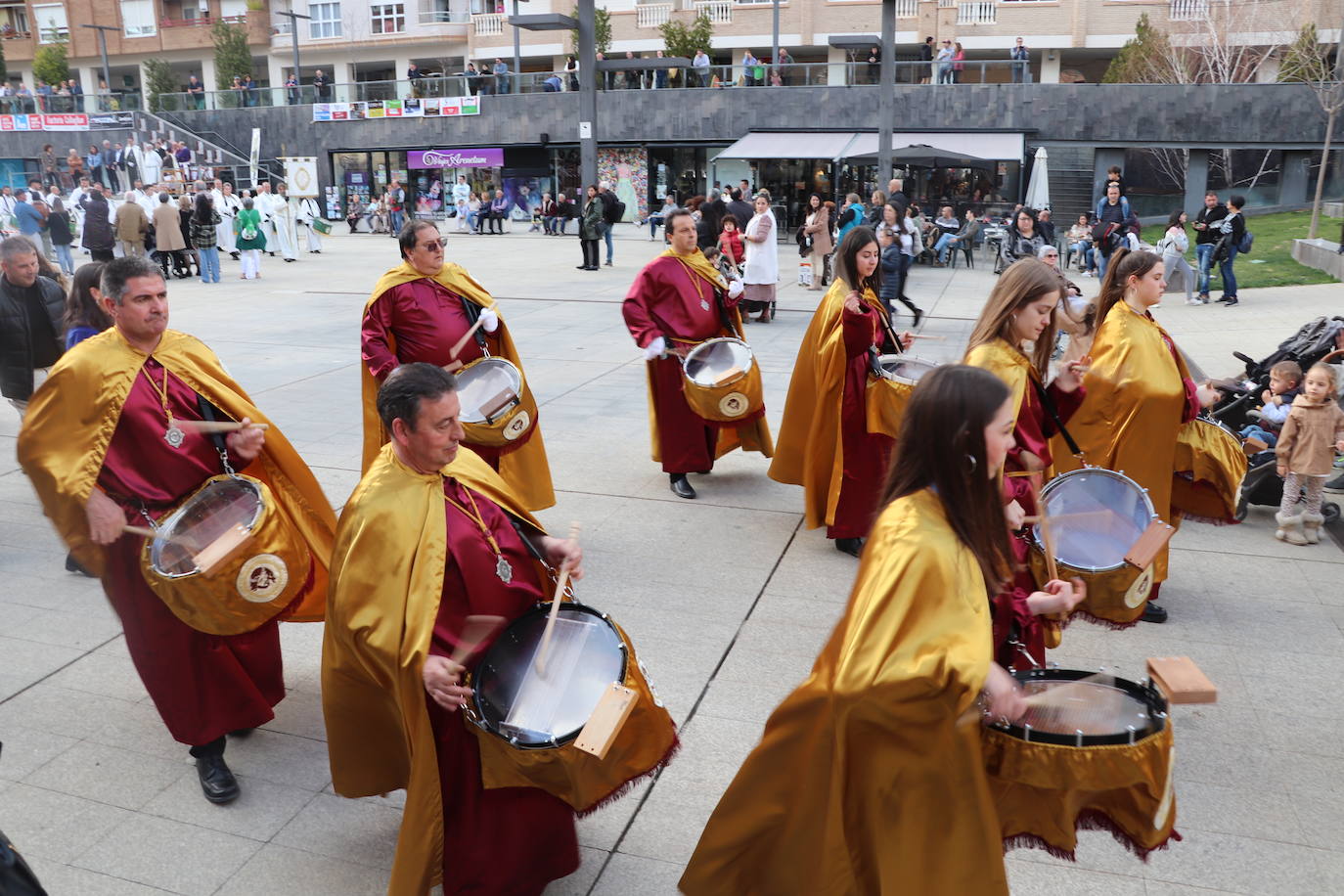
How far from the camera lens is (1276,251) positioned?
2236 centimetres

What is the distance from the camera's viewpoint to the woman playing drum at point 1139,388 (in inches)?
204

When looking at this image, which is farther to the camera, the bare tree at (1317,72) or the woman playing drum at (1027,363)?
the bare tree at (1317,72)

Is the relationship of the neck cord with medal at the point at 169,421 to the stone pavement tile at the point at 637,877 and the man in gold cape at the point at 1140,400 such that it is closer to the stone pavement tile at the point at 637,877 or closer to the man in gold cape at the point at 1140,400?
the stone pavement tile at the point at 637,877

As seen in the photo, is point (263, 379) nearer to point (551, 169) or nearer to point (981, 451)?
point (981, 451)

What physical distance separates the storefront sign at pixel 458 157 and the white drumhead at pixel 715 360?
31.5 m

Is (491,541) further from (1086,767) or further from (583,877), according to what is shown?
(1086,767)

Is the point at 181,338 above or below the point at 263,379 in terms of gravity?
above

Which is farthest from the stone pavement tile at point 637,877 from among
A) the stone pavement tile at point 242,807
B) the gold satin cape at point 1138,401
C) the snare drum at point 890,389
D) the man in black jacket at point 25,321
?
the man in black jacket at point 25,321

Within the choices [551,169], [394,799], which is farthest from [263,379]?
[551,169]

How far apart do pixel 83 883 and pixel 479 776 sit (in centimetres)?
147

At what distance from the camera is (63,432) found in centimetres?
388

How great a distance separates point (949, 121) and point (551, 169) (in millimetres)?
13728

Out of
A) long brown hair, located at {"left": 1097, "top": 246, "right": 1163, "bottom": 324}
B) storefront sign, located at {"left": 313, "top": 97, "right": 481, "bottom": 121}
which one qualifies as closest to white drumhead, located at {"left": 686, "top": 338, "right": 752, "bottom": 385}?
long brown hair, located at {"left": 1097, "top": 246, "right": 1163, "bottom": 324}

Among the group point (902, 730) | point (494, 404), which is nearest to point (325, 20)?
point (494, 404)
